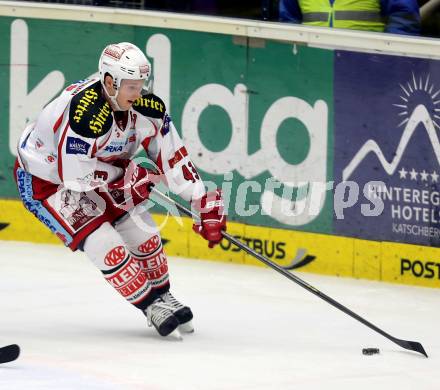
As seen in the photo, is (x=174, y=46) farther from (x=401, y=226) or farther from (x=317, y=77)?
(x=401, y=226)

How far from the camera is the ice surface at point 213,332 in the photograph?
6281 mm

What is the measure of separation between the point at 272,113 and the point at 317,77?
36 centimetres

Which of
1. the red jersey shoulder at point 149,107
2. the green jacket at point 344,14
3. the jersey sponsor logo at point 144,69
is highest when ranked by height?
the green jacket at point 344,14

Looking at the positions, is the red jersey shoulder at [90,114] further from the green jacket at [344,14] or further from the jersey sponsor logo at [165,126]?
the green jacket at [344,14]

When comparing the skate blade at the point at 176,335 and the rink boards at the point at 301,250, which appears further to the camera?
the rink boards at the point at 301,250

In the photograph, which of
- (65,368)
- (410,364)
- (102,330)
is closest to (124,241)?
(102,330)

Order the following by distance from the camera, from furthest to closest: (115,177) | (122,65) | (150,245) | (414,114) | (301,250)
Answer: (301,250) < (414,114) < (150,245) < (115,177) < (122,65)

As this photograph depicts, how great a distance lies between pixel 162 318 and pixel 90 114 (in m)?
1.03

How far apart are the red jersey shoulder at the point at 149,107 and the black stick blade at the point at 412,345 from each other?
1538mm

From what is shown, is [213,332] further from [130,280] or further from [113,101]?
[113,101]

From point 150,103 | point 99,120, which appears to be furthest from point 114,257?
point 150,103

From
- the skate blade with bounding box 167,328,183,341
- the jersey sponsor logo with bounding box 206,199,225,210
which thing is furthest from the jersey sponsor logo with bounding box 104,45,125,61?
the skate blade with bounding box 167,328,183,341

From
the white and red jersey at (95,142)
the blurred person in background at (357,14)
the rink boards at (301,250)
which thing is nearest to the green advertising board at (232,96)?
the rink boards at (301,250)

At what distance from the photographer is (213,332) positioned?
7242 mm
